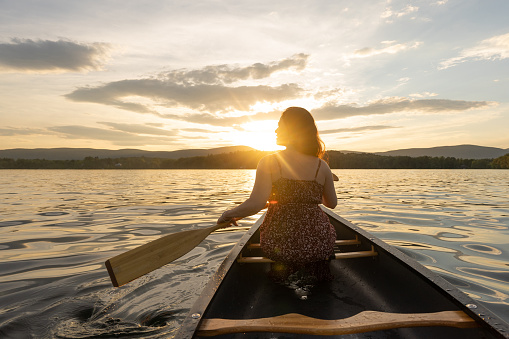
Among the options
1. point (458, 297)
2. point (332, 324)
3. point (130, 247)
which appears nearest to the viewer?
point (332, 324)

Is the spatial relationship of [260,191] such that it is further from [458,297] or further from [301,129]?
[458,297]

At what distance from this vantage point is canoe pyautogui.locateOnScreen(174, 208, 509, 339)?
2.01 metres

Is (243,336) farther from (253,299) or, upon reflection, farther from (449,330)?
(449,330)

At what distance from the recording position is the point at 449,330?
2.19m

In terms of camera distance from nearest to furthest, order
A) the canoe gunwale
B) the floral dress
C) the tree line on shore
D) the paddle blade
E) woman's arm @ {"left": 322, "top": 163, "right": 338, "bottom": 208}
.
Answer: the canoe gunwale < the paddle blade < the floral dress < woman's arm @ {"left": 322, "top": 163, "right": 338, "bottom": 208} < the tree line on shore

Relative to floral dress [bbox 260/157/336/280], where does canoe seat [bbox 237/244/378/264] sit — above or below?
below

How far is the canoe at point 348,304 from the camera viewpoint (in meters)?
2.01

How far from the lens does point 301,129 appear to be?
3.18 m

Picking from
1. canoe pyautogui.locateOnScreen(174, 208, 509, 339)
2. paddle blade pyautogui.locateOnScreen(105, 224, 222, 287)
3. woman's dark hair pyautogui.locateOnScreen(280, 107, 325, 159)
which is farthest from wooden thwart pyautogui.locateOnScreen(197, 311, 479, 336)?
woman's dark hair pyautogui.locateOnScreen(280, 107, 325, 159)

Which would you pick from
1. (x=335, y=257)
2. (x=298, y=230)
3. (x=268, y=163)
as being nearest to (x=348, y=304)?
(x=335, y=257)

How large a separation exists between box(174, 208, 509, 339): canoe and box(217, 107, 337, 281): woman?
350 mm

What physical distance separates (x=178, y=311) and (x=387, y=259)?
8.13ft

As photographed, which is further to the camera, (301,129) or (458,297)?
(301,129)

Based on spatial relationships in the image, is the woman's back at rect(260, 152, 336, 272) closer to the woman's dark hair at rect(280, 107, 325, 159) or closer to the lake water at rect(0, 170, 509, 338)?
the woman's dark hair at rect(280, 107, 325, 159)
